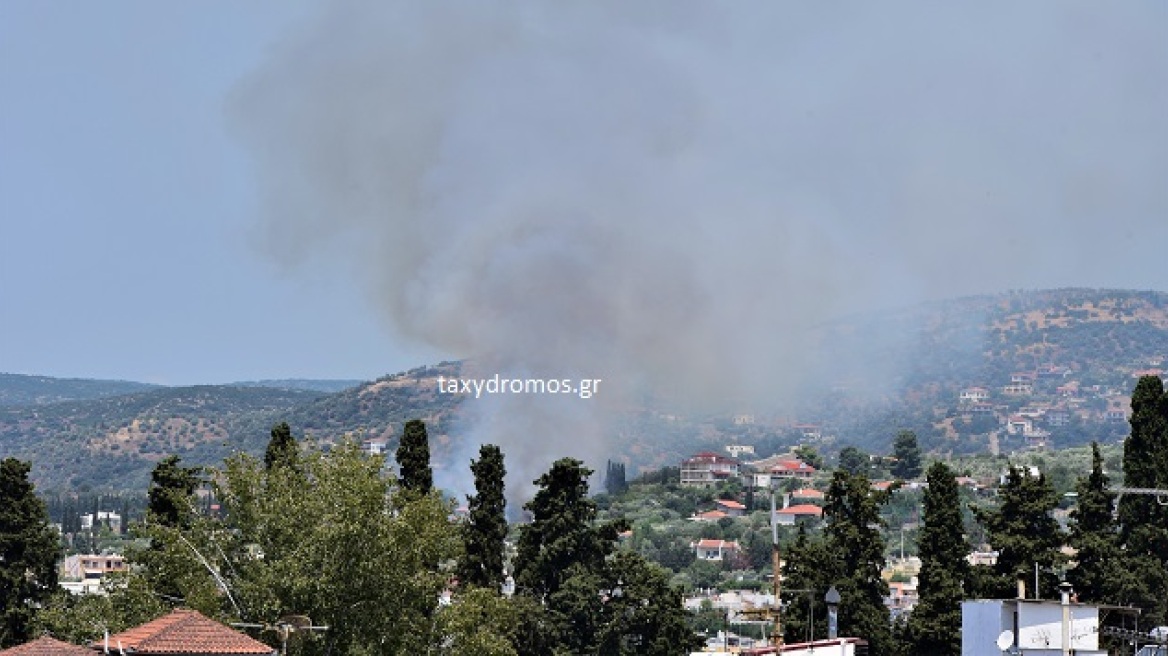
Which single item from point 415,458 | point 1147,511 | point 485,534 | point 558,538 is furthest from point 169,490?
point 1147,511

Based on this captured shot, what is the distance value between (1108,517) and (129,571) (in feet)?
146

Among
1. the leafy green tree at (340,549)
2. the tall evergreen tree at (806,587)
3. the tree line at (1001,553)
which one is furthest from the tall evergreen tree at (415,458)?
the tree line at (1001,553)

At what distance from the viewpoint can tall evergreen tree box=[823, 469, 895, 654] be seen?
10750cm

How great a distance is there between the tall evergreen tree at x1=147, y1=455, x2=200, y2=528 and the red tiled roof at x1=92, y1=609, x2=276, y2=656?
3510 centimetres

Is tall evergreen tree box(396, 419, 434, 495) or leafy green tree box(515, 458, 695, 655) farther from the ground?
tall evergreen tree box(396, 419, 434, 495)

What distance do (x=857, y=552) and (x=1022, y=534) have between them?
353 inches

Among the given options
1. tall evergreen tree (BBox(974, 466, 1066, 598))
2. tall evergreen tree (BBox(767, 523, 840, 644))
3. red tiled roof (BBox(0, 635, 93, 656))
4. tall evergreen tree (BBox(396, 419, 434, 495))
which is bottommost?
red tiled roof (BBox(0, 635, 93, 656))

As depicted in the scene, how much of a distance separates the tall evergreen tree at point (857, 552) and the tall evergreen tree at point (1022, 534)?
5.84 m

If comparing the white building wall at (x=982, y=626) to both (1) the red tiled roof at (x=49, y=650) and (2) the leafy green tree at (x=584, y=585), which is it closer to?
(2) the leafy green tree at (x=584, y=585)

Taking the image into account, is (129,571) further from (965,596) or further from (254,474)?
(965,596)

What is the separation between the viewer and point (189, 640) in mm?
69688

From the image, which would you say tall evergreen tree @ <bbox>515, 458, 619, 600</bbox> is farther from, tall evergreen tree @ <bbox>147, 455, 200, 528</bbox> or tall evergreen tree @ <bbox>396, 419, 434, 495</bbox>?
tall evergreen tree @ <bbox>147, 455, 200, 528</bbox>

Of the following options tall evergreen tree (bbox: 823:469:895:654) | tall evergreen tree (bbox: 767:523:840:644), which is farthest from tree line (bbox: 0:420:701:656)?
tall evergreen tree (bbox: 823:469:895:654)

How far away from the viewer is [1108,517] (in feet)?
357
